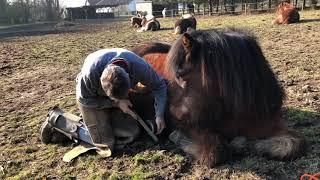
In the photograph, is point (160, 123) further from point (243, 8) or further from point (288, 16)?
point (243, 8)

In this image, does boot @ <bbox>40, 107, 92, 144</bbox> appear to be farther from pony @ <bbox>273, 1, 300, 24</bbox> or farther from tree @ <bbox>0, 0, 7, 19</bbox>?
tree @ <bbox>0, 0, 7, 19</bbox>

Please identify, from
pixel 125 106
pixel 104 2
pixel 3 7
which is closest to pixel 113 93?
pixel 125 106

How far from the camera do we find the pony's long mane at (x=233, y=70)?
2785 millimetres

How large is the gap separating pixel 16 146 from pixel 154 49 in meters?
1.53

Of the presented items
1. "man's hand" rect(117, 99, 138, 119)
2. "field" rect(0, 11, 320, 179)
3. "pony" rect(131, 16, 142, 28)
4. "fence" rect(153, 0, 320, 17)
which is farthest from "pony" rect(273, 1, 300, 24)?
"man's hand" rect(117, 99, 138, 119)

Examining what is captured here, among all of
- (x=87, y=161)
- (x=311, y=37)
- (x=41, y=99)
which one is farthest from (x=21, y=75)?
(x=311, y=37)

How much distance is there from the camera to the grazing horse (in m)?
2.79

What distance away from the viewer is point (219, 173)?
9.50 ft

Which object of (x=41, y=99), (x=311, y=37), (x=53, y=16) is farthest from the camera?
(x=53, y=16)

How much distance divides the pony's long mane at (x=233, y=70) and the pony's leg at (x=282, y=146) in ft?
0.54

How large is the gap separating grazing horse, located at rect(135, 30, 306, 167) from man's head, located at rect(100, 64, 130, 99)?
1.07ft

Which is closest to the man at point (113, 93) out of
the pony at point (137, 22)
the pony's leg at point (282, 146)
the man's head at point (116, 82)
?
the man's head at point (116, 82)

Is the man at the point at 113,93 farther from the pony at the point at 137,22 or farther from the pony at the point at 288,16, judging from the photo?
the pony at the point at 137,22

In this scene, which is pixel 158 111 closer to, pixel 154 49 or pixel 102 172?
pixel 102 172
